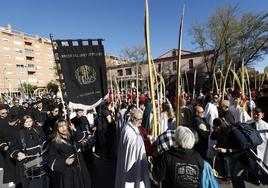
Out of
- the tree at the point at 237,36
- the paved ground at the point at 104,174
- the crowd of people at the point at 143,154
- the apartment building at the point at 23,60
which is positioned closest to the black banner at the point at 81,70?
the crowd of people at the point at 143,154

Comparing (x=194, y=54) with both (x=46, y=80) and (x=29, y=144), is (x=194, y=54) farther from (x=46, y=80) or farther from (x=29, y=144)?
(x=46, y=80)

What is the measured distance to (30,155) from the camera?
4277mm

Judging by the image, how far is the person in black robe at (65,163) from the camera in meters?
3.63

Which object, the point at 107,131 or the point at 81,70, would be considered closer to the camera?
the point at 81,70

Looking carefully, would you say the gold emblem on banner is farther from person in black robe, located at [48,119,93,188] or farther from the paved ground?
the paved ground

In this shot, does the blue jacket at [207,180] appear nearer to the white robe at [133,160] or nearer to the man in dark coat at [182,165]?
the man in dark coat at [182,165]

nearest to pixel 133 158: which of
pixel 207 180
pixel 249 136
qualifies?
pixel 207 180

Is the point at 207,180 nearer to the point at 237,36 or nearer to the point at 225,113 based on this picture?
the point at 225,113

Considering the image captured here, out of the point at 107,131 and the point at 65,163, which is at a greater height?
the point at 65,163

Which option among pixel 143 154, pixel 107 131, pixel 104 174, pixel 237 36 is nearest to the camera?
pixel 143 154

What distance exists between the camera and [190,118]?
19.0 ft

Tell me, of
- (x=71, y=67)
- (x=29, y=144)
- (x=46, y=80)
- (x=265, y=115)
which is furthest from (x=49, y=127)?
(x=46, y=80)

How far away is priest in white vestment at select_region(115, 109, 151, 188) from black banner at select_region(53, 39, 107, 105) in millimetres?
1608

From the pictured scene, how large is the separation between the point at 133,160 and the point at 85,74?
221 centimetres
